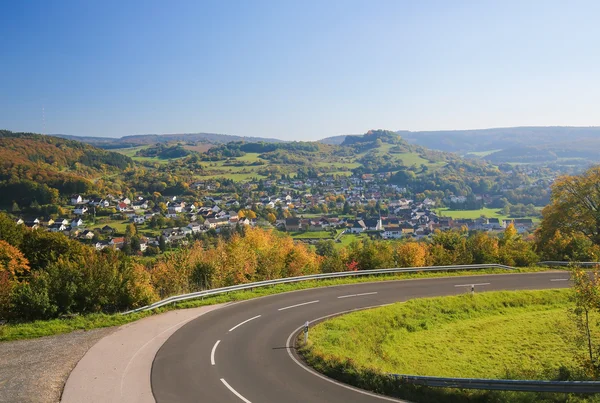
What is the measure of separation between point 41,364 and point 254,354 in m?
6.07

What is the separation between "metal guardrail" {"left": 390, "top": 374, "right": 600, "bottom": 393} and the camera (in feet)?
29.2

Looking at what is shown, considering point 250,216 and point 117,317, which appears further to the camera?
point 250,216

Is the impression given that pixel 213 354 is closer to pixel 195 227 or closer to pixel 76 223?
pixel 76 223

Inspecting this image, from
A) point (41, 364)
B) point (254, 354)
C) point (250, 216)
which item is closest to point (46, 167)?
point (250, 216)

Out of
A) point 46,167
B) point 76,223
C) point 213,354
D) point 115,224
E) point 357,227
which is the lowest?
point 357,227

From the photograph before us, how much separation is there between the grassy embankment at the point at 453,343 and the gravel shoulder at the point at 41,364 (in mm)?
6886

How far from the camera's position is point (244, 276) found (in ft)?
79.0

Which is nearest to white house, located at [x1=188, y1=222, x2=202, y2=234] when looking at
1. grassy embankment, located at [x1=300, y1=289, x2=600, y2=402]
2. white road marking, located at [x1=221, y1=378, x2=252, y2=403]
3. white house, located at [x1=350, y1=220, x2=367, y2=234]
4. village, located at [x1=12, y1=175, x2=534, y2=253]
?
village, located at [x1=12, y1=175, x2=534, y2=253]

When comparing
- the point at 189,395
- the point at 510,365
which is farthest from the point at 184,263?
the point at 510,365

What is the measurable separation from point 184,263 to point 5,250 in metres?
17.1

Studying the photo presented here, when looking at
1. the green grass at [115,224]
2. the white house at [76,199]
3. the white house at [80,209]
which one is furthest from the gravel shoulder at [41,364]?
the white house at [76,199]

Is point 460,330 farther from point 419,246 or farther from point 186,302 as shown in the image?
point 419,246

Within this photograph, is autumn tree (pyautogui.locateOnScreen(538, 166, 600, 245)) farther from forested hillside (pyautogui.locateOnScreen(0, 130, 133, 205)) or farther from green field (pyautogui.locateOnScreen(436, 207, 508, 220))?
forested hillside (pyautogui.locateOnScreen(0, 130, 133, 205))

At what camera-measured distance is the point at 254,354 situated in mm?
12703
